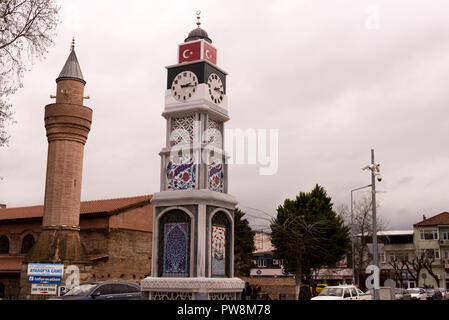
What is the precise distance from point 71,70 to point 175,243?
22.9 metres

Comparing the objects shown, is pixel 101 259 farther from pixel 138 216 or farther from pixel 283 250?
pixel 283 250

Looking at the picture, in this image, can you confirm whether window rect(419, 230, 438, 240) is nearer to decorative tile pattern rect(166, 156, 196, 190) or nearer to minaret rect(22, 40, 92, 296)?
minaret rect(22, 40, 92, 296)

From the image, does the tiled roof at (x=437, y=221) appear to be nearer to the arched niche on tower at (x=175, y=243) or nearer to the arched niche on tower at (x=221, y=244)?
the arched niche on tower at (x=221, y=244)

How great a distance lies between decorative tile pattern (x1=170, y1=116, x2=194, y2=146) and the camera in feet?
59.8

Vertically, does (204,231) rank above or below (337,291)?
above

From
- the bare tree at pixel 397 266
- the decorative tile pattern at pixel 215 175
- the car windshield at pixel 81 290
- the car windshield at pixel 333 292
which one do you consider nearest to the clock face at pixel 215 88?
the decorative tile pattern at pixel 215 175

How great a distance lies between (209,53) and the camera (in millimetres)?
19062

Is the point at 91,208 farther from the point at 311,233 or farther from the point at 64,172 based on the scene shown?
the point at 311,233

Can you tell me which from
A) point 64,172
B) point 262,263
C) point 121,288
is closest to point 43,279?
point 121,288

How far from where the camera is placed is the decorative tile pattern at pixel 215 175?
705 inches
